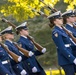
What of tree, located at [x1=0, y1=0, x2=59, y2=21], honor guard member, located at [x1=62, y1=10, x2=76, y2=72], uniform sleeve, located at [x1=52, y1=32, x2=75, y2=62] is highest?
tree, located at [x1=0, y1=0, x2=59, y2=21]

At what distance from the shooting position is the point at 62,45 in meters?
8.77

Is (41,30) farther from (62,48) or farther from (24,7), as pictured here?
(62,48)

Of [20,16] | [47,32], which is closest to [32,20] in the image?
[47,32]

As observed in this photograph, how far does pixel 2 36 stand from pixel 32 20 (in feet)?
66.1

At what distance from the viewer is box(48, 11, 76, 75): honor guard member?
8.78 metres

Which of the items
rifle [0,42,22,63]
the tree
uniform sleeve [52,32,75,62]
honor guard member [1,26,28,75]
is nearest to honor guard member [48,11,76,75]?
uniform sleeve [52,32,75,62]

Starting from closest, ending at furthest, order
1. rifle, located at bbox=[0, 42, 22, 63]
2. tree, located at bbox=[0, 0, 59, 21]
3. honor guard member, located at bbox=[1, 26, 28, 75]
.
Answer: rifle, located at bbox=[0, 42, 22, 63]
honor guard member, located at bbox=[1, 26, 28, 75]
tree, located at bbox=[0, 0, 59, 21]

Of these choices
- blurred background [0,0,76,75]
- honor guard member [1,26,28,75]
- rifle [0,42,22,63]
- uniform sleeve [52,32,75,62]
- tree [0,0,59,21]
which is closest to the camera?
uniform sleeve [52,32,75,62]

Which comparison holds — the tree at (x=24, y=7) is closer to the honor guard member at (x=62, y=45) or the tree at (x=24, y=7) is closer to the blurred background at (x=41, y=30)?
the blurred background at (x=41, y=30)

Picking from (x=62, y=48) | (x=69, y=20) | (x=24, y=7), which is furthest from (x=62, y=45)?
(x=24, y=7)

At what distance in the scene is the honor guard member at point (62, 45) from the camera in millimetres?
8781

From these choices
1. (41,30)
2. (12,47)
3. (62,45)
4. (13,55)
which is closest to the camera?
(62,45)

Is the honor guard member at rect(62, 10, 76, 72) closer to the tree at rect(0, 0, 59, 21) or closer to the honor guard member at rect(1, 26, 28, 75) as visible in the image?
the honor guard member at rect(1, 26, 28, 75)

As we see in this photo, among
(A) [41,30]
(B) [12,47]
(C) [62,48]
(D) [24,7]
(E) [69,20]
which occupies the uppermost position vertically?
(A) [41,30]
